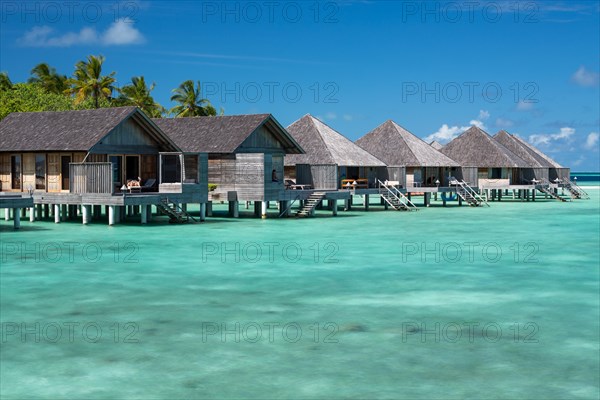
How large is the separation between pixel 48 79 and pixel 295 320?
71.0 m

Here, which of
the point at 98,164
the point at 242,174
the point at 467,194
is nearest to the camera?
the point at 98,164

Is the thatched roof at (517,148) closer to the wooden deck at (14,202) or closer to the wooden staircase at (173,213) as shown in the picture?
the wooden staircase at (173,213)

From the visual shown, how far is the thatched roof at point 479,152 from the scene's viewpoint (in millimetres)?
67688

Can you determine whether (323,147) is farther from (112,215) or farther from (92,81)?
(92,81)

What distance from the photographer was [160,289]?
1802 cm

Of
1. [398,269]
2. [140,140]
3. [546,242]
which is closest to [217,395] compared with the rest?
[398,269]

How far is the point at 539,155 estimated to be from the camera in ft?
261

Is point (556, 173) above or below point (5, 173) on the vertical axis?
above

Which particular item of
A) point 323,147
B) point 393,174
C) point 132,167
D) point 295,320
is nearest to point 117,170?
point 132,167

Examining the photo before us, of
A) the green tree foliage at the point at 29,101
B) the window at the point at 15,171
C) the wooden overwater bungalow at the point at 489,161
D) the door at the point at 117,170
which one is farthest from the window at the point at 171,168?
the wooden overwater bungalow at the point at 489,161

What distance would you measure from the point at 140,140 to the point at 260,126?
6954 mm

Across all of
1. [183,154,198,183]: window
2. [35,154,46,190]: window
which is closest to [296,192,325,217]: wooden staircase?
[183,154,198,183]: window

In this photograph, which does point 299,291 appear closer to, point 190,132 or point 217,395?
point 217,395

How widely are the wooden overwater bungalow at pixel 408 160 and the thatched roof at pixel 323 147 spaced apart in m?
3.62
